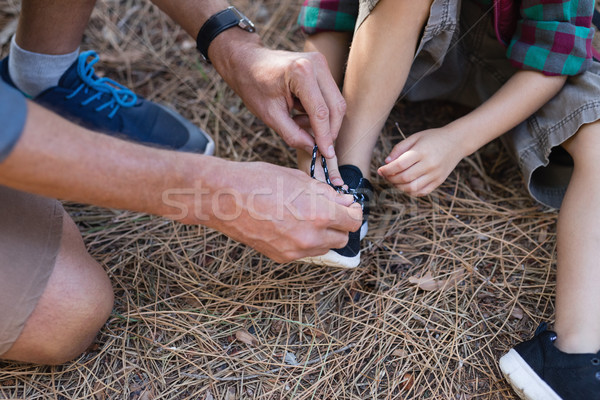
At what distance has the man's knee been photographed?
1124mm

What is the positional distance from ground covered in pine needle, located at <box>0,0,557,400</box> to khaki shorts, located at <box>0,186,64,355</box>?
207 millimetres

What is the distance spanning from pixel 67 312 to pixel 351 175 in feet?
2.54

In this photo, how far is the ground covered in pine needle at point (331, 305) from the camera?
121 centimetres

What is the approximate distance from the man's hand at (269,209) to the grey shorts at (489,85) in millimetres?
575

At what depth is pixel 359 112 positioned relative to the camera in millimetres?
1371

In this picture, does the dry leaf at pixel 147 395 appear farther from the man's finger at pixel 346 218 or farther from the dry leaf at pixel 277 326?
the man's finger at pixel 346 218

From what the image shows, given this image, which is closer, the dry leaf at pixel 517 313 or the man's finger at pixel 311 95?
the man's finger at pixel 311 95

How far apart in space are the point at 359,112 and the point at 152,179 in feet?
2.06

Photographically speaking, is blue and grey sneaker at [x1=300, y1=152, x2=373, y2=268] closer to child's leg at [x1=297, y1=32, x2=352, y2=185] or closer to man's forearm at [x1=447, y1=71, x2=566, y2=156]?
man's forearm at [x1=447, y1=71, x2=566, y2=156]

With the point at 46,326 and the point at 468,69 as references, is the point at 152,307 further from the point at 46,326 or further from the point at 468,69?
the point at 468,69

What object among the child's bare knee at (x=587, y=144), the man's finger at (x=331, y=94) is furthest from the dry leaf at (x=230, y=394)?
the child's bare knee at (x=587, y=144)

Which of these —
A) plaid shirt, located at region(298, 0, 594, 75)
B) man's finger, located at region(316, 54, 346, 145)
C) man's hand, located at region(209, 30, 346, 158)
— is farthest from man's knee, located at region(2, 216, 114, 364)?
plaid shirt, located at region(298, 0, 594, 75)

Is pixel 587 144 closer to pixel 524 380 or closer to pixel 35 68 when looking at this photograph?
pixel 524 380

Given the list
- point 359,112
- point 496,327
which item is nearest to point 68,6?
point 359,112
